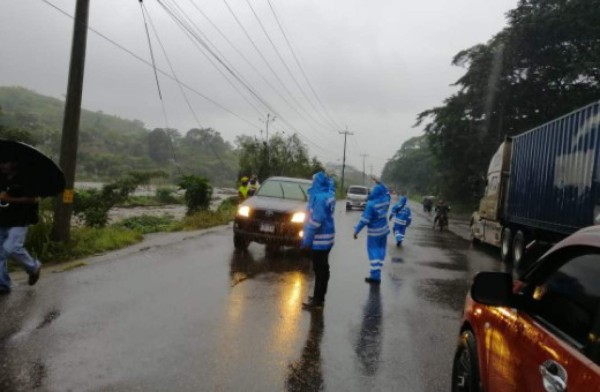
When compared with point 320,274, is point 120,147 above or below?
above

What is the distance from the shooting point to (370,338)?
5688 mm

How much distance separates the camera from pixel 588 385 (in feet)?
5.94

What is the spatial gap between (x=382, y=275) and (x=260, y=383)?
6.00 meters

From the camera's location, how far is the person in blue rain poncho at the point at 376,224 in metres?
8.81

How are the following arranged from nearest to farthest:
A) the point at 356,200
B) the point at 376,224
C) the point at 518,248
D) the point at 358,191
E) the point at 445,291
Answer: the point at 445,291 < the point at 376,224 < the point at 518,248 < the point at 356,200 < the point at 358,191

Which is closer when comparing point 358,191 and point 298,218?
point 298,218

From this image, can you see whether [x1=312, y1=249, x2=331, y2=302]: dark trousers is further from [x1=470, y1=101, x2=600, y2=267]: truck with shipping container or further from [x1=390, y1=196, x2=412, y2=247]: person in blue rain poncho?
[x1=390, y1=196, x2=412, y2=247]: person in blue rain poncho

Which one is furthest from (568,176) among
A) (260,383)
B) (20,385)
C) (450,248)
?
(20,385)

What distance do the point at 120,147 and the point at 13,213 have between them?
4423 inches

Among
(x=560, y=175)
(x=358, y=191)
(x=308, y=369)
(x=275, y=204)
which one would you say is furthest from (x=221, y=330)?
(x=358, y=191)

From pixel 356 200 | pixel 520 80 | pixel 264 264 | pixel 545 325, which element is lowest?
pixel 264 264

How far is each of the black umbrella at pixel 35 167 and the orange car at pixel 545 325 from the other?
233 inches

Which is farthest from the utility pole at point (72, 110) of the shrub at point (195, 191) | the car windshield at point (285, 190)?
the shrub at point (195, 191)

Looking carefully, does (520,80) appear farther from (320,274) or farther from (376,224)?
(320,274)
